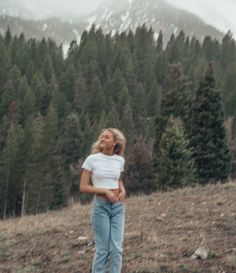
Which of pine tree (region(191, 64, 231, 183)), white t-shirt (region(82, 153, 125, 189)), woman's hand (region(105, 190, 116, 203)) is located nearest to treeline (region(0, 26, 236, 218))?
pine tree (region(191, 64, 231, 183))

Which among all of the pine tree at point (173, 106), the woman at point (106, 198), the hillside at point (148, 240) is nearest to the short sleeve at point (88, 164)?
the woman at point (106, 198)

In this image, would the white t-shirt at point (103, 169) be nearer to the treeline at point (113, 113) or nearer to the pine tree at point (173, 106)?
the treeline at point (113, 113)

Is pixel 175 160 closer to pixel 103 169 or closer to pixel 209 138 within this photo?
pixel 209 138

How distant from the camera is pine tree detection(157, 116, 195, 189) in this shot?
4398cm

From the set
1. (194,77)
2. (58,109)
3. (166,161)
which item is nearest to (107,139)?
(166,161)

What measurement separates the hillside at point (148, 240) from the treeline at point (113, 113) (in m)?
29.7

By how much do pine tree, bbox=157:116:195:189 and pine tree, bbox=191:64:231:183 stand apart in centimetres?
117

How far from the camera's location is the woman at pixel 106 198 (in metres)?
7.23

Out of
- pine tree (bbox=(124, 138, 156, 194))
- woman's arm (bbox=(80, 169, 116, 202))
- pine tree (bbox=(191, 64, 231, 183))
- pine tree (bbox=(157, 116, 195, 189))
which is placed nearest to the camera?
woman's arm (bbox=(80, 169, 116, 202))

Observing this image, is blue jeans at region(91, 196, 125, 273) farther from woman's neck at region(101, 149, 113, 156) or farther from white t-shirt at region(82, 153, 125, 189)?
woman's neck at region(101, 149, 113, 156)

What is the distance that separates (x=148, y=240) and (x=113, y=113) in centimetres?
8281

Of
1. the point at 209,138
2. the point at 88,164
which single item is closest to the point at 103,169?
the point at 88,164

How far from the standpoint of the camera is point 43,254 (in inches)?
396

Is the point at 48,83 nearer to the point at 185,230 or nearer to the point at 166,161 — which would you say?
the point at 166,161
